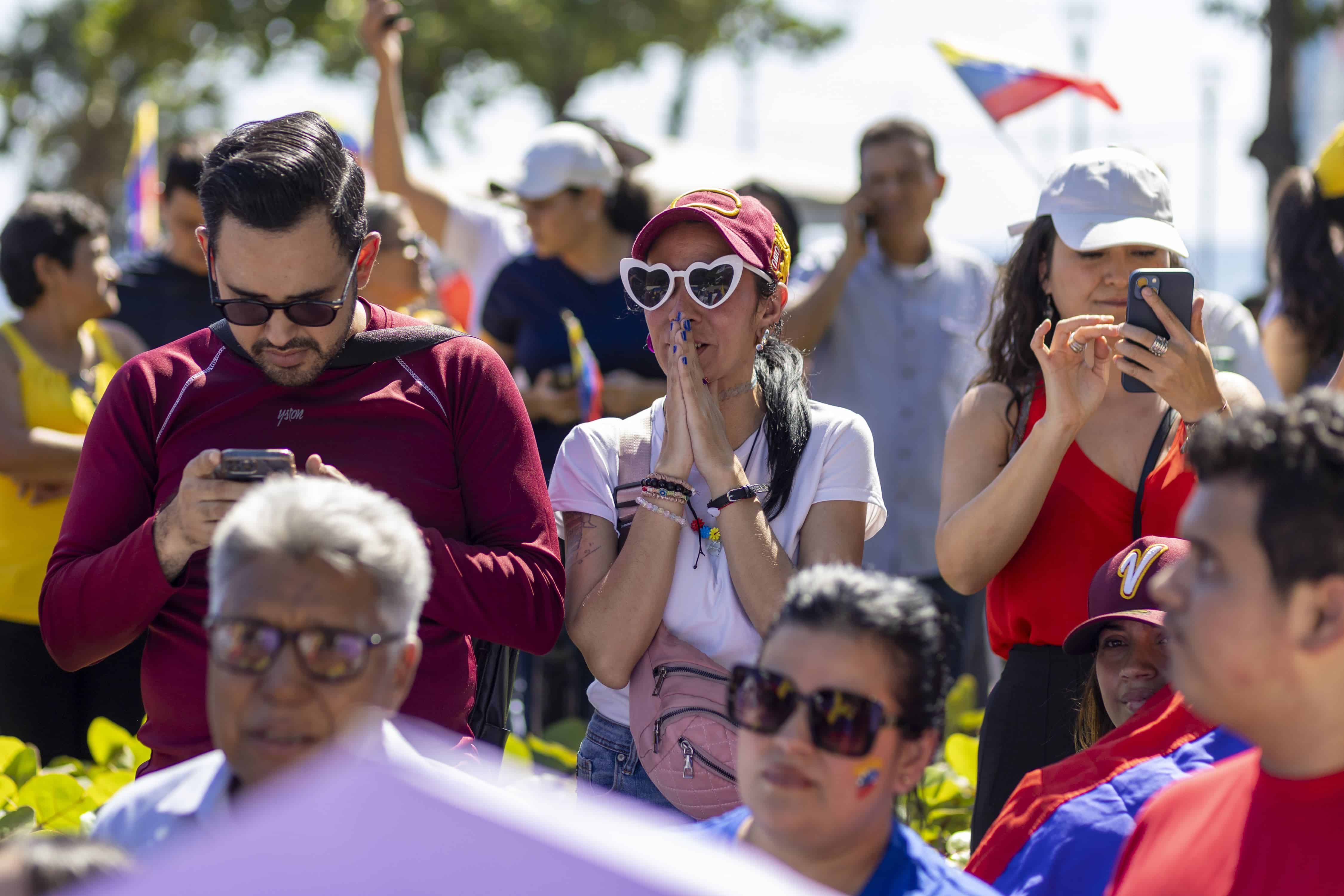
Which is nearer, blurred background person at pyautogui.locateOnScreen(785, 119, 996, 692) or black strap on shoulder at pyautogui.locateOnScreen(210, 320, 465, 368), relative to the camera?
black strap on shoulder at pyautogui.locateOnScreen(210, 320, 465, 368)

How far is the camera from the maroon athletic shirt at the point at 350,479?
2.55 meters

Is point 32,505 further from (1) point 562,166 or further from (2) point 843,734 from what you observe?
(2) point 843,734

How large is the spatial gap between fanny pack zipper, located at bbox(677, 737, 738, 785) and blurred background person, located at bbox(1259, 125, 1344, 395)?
295cm

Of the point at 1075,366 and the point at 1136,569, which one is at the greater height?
the point at 1075,366

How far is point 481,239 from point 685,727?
12.4 ft

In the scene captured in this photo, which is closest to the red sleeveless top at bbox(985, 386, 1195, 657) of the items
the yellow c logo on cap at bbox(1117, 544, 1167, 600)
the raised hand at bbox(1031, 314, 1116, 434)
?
the raised hand at bbox(1031, 314, 1116, 434)

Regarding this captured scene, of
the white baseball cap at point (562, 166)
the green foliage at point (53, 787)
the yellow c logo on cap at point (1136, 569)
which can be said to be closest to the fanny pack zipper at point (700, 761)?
the yellow c logo on cap at point (1136, 569)

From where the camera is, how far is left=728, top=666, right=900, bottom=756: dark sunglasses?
79.1 inches

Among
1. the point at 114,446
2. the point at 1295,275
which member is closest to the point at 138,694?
the point at 114,446

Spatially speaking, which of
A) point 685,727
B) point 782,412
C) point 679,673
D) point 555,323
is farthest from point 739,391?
point 555,323

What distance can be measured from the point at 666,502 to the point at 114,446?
1.04 meters

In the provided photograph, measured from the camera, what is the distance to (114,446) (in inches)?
104

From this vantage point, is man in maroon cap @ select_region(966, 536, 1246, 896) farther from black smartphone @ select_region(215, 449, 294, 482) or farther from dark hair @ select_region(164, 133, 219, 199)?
dark hair @ select_region(164, 133, 219, 199)

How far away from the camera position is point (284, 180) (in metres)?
2.57
